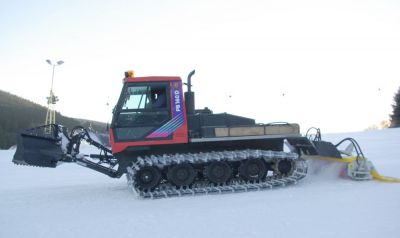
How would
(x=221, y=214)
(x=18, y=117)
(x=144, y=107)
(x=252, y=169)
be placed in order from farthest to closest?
(x=18, y=117) < (x=252, y=169) < (x=144, y=107) < (x=221, y=214)

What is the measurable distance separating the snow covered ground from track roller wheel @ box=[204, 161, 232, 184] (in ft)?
2.65

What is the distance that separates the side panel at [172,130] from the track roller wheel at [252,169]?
1.48m

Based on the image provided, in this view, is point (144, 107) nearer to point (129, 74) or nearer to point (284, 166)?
point (129, 74)

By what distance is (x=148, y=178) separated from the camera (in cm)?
831

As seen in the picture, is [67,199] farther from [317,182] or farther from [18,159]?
[317,182]

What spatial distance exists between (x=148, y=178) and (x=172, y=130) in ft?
3.92

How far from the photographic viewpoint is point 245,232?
4840mm

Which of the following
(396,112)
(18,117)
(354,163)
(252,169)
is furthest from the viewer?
(18,117)

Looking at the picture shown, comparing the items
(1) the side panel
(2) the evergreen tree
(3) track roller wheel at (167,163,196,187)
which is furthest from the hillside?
(3) track roller wheel at (167,163,196,187)

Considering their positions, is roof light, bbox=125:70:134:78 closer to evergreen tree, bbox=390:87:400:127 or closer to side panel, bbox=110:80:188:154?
side panel, bbox=110:80:188:154

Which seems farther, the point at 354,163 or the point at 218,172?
the point at 354,163

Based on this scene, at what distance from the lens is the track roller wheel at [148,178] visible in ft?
27.2

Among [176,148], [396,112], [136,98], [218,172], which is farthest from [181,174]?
[396,112]

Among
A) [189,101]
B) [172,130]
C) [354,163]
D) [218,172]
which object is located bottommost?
[218,172]
